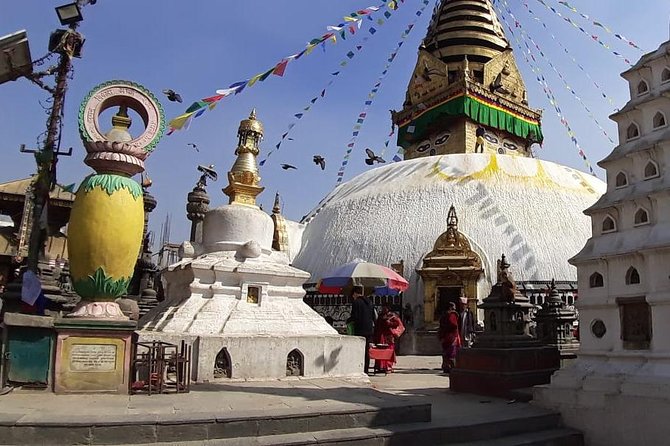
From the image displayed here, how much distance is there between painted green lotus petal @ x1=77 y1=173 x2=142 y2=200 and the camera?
6539 millimetres

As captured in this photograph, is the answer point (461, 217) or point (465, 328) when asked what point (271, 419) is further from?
point (461, 217)

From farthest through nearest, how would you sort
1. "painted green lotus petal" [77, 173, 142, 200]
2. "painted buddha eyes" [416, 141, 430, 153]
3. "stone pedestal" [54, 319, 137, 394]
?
"painted buddha eyes" [416, 141, 430, 153] < "painted green lotus petal" [77, 173, 142, 200] < "stone pedestal" [54, 319, 137, 394]

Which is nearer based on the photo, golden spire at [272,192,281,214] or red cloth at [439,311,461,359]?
red cloth at [439,311,461,359]

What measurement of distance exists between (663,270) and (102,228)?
20.3 ft

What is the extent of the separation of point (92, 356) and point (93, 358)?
0.03 meters

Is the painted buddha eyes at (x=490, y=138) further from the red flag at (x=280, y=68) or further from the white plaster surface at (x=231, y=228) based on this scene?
the white plaster surface at (x=231, y=228)

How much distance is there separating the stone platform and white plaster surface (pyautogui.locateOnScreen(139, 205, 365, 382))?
87 centimetres

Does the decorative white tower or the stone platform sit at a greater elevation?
the decorative white tower

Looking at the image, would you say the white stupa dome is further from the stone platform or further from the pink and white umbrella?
the stone platform

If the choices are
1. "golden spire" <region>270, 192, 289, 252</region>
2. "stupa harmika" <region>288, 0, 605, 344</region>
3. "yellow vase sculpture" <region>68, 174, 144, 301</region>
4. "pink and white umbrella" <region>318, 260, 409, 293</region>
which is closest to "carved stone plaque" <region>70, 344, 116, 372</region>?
"yellow vase sculpture" <region>68, 174, 144, 301</region>

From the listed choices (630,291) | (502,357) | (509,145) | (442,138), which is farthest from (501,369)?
(509,145)

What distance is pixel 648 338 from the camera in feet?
19.1

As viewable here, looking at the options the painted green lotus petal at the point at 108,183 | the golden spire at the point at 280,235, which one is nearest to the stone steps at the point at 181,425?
the painted green lotus petal at the point at 108,183

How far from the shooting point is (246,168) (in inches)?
426
